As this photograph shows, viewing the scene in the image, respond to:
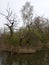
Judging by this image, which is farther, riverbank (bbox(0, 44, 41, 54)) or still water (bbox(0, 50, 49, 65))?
riverbank (bbox(0, 44, 41, 54))

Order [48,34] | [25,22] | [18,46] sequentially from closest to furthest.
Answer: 1. [18,46]
2. [48,34]
3. [25,22]

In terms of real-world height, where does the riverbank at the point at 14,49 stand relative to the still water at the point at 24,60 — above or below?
above

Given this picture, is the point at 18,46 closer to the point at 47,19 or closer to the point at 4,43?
the point at 4,43

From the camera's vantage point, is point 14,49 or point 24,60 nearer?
point 24,60

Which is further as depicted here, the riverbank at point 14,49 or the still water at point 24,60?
the riverbank at point 14,49

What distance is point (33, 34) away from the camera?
Answer: 118 ft

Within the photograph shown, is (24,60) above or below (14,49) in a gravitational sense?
below

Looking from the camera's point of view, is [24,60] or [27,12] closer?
[24,60]

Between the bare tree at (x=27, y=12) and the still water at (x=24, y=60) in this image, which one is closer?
the still water at (x=24, y=60)

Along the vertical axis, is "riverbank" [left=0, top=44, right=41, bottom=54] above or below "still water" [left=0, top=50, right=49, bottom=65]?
above

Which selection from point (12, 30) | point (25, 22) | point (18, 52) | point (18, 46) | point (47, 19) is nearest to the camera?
point (18, 52)

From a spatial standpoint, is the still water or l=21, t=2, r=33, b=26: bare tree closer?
the still water

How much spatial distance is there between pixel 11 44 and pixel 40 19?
65.6ft

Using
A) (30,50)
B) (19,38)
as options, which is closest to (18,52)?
(30,50)
